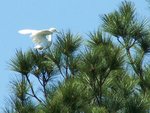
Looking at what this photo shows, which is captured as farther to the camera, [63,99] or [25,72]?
[25,72]

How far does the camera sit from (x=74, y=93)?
4871 mm

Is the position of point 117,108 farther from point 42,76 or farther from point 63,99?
point 42,76

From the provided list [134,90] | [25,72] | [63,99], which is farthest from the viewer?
[25,72]

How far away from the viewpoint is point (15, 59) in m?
5.69

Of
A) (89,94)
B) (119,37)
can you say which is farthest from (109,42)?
(89,94)

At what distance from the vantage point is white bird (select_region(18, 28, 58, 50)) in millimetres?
5754

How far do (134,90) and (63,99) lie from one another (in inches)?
26.6

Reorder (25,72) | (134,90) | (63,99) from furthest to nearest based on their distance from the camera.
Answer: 1. (25,72)
2. (134,90)
3. (63,99)

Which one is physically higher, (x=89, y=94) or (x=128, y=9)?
(x=128, y=9)

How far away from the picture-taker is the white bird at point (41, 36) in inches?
227

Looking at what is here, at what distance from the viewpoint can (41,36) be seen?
19.3 ft

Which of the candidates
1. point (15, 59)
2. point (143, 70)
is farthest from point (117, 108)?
point (15, 59)

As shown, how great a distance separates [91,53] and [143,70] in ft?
2.26

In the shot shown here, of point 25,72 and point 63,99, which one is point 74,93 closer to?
point 63,99
